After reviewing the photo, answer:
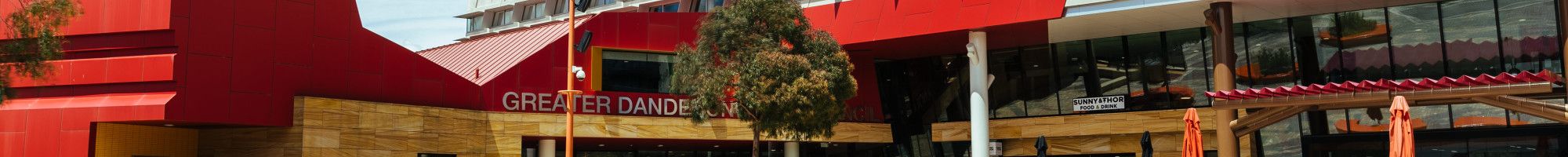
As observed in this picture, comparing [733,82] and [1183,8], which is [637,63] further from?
[1183,8]

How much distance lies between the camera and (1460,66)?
32.8 meters

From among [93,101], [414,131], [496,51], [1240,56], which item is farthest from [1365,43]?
[93,101]

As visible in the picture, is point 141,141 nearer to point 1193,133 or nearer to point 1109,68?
point 1193,133

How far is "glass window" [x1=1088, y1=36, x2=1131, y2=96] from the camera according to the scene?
124 ft

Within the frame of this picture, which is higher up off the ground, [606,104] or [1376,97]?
[606,104]

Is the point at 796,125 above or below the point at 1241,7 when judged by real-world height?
below

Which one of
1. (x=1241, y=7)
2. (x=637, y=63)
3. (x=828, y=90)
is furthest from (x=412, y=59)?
(x=1241, y=7)

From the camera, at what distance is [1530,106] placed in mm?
24703

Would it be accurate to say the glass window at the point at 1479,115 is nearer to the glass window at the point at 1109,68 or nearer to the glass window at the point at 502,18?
the glass window at the point at 1109,68

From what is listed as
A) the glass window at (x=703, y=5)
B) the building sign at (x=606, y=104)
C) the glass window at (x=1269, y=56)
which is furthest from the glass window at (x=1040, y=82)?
the glass window at (x=703, y=5)

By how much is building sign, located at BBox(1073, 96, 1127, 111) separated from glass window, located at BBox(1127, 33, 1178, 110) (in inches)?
7.0

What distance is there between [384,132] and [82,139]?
546 centimetres

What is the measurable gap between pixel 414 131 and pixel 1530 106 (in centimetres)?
1966

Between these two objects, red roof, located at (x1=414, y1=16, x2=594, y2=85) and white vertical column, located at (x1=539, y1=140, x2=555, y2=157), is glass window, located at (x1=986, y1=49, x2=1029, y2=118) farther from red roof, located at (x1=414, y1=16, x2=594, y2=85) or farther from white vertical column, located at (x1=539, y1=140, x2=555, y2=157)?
white vertical column, located at (x1=539, y1=140, x2=555, y2=157)
